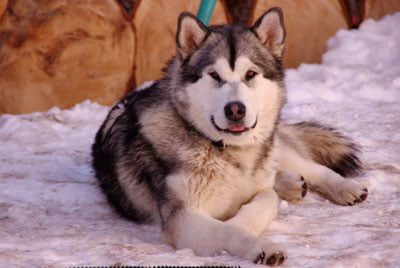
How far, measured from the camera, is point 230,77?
3.24 meters

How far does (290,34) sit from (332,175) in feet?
7.96

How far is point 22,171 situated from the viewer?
4418 mm

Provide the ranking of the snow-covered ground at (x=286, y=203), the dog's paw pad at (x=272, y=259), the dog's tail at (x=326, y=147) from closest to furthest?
the dog's paw pad at (x=272, y=259), the snow-covered ground at (x=286, y=203), the dog's tail at (x=326, y=147)

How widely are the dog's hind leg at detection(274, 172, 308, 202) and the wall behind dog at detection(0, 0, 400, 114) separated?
225 cm

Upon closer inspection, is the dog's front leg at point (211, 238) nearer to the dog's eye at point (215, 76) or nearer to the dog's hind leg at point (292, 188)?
the dog's eye at point (215, 76)

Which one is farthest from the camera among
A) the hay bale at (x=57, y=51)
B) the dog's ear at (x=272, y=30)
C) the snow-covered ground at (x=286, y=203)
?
the hay bale at (x=57, y=51)

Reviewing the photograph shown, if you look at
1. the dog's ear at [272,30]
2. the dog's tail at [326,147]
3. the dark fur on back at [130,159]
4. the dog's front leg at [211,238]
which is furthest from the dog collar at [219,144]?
the dog's tail at [326,147]

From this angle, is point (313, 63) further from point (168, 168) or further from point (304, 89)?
point (168, 168)

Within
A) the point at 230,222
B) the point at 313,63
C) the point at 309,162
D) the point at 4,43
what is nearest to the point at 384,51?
the point at 313,63

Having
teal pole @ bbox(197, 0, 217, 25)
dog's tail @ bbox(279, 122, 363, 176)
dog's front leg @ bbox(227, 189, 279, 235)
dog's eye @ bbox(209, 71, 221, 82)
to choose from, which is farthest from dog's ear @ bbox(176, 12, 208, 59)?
teal pole @ bbox(197, 0, 217, 25)

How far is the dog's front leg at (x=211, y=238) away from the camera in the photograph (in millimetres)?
2865

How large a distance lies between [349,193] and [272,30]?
926mm

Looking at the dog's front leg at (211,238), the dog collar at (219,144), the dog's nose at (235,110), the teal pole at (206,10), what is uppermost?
the dog's nose at (235,110)

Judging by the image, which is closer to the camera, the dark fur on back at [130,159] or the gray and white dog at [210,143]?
the gray and white dog at [210,143]
